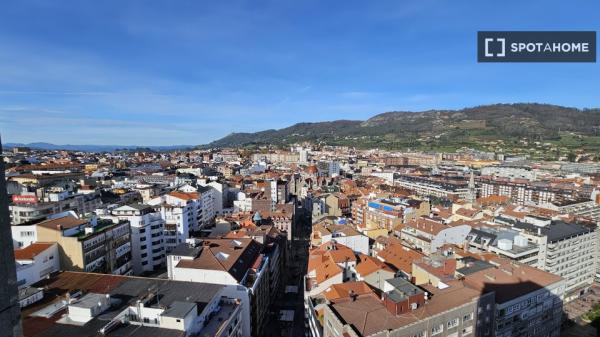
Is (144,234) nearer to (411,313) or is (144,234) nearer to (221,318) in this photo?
(221,318)

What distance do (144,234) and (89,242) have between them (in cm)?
936

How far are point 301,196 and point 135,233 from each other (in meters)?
51.7

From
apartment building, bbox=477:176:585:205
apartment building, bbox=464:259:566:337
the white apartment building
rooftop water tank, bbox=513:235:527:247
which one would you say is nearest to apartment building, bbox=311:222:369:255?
apartment building, bbox=464:259:566:337

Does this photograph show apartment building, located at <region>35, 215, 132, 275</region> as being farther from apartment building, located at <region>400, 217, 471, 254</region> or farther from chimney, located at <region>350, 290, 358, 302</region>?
apartment building, located at <region>400, 217, 471, 254</region>

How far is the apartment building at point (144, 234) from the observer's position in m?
43.6

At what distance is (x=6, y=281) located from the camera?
6.79m

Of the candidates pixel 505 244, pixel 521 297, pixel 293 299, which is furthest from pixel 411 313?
pixel 505 244

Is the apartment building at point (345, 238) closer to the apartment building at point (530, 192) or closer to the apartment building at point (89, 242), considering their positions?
the apartment building at point (89, 242)

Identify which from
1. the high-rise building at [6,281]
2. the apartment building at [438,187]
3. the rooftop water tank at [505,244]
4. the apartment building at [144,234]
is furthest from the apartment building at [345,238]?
the apartment building at [438,187]

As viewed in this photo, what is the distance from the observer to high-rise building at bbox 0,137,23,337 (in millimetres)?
6680

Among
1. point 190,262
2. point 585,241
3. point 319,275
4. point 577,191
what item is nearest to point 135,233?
point 190,262

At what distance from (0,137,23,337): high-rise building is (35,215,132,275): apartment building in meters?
32.2

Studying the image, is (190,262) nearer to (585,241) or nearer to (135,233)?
(135,233)

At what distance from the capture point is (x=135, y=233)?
43.6 meters
